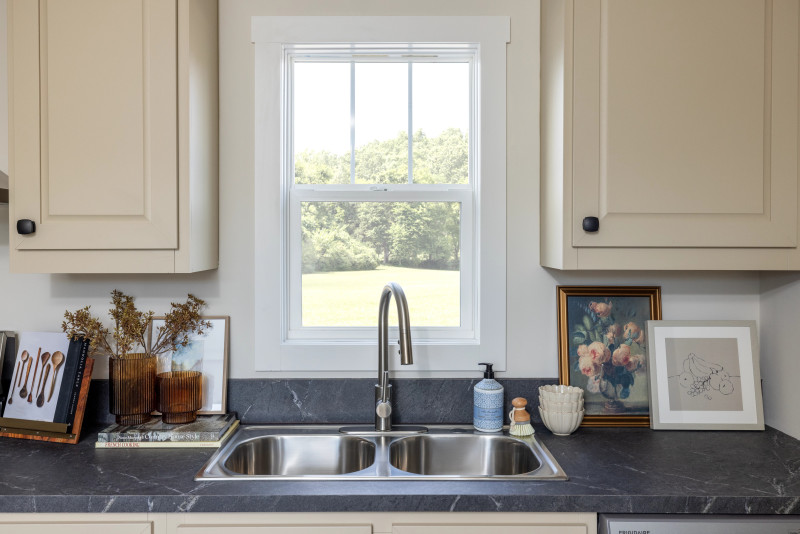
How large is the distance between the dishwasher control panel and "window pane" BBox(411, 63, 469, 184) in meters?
1.15

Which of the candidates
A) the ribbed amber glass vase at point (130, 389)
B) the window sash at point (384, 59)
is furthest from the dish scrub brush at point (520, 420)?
the ribbed amber glass vase at point (130, 389)

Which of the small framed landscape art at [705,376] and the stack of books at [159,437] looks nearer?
the stack of books at [159,437]

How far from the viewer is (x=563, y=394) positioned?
1907 mm

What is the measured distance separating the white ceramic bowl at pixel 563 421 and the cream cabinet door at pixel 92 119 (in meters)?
1.24

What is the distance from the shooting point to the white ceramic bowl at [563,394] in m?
1.91

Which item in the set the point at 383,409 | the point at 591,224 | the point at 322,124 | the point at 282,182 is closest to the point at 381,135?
the point at 322,124

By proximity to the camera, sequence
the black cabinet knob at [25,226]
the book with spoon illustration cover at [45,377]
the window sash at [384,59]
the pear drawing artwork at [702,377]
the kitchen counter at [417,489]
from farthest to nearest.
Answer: the window sash at [384,59] < the pear drawing artwork at [702,377] < the book with spoon illustration cover at [45,377] < the black cabinet knob at [25,226] < the kitchen counter at [417,489]

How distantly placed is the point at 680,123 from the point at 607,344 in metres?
0.72

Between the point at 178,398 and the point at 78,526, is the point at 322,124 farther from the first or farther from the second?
the point at 78,526

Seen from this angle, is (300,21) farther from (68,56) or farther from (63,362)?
(63,362)

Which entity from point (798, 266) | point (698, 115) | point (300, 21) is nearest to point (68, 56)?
point (300, 21)

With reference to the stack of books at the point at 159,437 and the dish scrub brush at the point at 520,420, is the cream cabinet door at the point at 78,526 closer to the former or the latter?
the stack of books at the point at 159,437

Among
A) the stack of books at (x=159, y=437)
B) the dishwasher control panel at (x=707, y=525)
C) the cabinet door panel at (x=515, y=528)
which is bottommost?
the cabinet door panel at (x=515, y=528)

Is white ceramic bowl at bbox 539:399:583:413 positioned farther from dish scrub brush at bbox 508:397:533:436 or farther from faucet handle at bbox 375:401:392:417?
faucet handle at bbox 375:401:392:417
